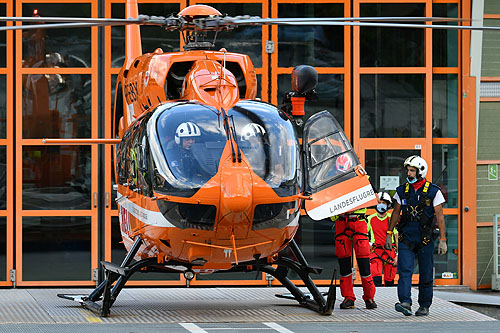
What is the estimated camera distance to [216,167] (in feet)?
32.8

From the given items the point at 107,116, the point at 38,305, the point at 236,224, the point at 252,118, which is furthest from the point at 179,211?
the point at 107,116

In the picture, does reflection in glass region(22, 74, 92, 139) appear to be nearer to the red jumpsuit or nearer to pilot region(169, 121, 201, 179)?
the red jumpsuit

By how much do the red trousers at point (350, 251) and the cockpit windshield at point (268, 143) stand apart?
1.73 meters

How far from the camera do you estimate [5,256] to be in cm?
1550

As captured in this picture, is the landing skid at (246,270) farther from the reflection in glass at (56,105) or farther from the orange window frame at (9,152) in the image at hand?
the reflection in glass at (56,105)

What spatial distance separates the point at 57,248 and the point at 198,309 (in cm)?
453

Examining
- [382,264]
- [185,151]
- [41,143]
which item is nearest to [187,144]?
[185,151]

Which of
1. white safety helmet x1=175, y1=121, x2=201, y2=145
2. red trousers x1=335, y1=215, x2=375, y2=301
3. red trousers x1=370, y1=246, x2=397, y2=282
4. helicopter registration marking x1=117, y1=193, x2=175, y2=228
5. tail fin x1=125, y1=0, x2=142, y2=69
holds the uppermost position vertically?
tail fin x1=125, y1=0, x2=142, y2=69

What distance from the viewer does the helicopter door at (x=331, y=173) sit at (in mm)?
11016

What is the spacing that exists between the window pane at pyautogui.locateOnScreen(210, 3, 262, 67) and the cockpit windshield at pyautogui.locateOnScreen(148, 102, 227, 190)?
5.40 meters

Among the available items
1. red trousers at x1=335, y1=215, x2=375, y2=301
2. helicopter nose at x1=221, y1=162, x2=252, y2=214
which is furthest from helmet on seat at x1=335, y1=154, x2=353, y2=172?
helicopter nose at x1=221, y1=162, x2=252, y2=214

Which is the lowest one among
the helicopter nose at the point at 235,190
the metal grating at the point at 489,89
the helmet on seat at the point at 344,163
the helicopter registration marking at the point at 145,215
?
the helicopter registration marking at the point at 145,215

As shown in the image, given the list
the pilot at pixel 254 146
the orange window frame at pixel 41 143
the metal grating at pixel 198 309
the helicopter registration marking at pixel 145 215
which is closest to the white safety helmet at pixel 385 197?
the metal grating at pixel 198 309

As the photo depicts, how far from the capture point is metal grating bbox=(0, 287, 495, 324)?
1089cm
